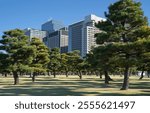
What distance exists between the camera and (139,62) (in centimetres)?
2956

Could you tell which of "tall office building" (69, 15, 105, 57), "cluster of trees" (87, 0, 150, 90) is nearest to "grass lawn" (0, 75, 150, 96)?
"cluster of trees" (87, 0, 150, 90)

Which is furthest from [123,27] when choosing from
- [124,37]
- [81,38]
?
[81,38]

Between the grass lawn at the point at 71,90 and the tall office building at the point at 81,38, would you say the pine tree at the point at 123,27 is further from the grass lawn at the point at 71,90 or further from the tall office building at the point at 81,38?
the tall office building at the point at 81,38

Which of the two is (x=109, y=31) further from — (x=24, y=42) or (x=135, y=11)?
(x=24, y=42)

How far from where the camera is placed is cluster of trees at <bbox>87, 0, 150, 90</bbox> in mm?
29703

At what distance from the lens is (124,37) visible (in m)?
32.0

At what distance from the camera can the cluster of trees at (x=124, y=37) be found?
29.7 meters

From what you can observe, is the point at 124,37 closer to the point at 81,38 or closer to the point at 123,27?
the point at 123,27

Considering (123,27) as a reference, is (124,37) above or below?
below

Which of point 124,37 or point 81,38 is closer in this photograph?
point 124,37

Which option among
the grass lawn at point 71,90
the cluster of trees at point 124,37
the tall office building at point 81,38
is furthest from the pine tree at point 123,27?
the tall office building at point 81,38

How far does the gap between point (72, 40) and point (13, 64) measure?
157 m

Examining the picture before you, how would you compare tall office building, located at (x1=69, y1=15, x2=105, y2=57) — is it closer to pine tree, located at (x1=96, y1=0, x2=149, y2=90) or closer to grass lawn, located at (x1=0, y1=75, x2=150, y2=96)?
grass lawn, located at (x1=0, y1=75, x2=150, y2=96)

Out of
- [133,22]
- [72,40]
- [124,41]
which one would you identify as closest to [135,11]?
[133,22]
